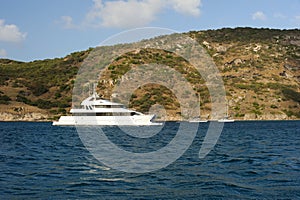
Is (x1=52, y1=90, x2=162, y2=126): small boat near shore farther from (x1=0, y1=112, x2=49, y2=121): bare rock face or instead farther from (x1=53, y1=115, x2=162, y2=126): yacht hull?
(x1=0, y1=112, x2=49, y2=121): bare rock face

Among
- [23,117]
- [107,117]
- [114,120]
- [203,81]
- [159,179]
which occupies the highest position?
[203,81]

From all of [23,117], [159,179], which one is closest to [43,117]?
[23,117]

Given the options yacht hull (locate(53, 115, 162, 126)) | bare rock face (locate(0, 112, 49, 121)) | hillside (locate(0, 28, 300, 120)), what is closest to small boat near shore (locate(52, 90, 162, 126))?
yacht hull (locate(53, 115, 162, 126))

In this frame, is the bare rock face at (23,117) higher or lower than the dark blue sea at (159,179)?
higher

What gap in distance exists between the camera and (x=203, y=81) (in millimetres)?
126125

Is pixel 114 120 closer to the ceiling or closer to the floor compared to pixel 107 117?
closer to the floor

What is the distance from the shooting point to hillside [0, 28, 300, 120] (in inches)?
4333

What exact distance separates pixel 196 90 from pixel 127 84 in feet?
64.4

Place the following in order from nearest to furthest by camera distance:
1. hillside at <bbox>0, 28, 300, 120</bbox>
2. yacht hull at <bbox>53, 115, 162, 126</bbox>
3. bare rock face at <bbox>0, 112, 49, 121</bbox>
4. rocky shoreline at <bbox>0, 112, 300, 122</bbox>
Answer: yacht hull at <bbox>53, 115, 162, 126</bbox> < bare rock face at <bbox>0, 112, 49, 121</bbox> < rocky shoreline at <bbox>0, 112, 300, 122</bbox> < hillside at <bbox>0, 28, 300, 120</bbox>

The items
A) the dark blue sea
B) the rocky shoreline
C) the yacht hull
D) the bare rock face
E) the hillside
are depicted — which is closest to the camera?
the dark blue sea

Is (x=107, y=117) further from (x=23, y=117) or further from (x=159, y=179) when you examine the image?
(x=159, y=179)

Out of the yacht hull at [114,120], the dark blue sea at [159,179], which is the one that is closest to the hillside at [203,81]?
the yacht hull at [114,120]

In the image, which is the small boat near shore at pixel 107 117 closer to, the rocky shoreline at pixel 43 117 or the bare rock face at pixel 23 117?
the rocky shoreline at pixel 43 117

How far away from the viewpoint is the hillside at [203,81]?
361 feet
